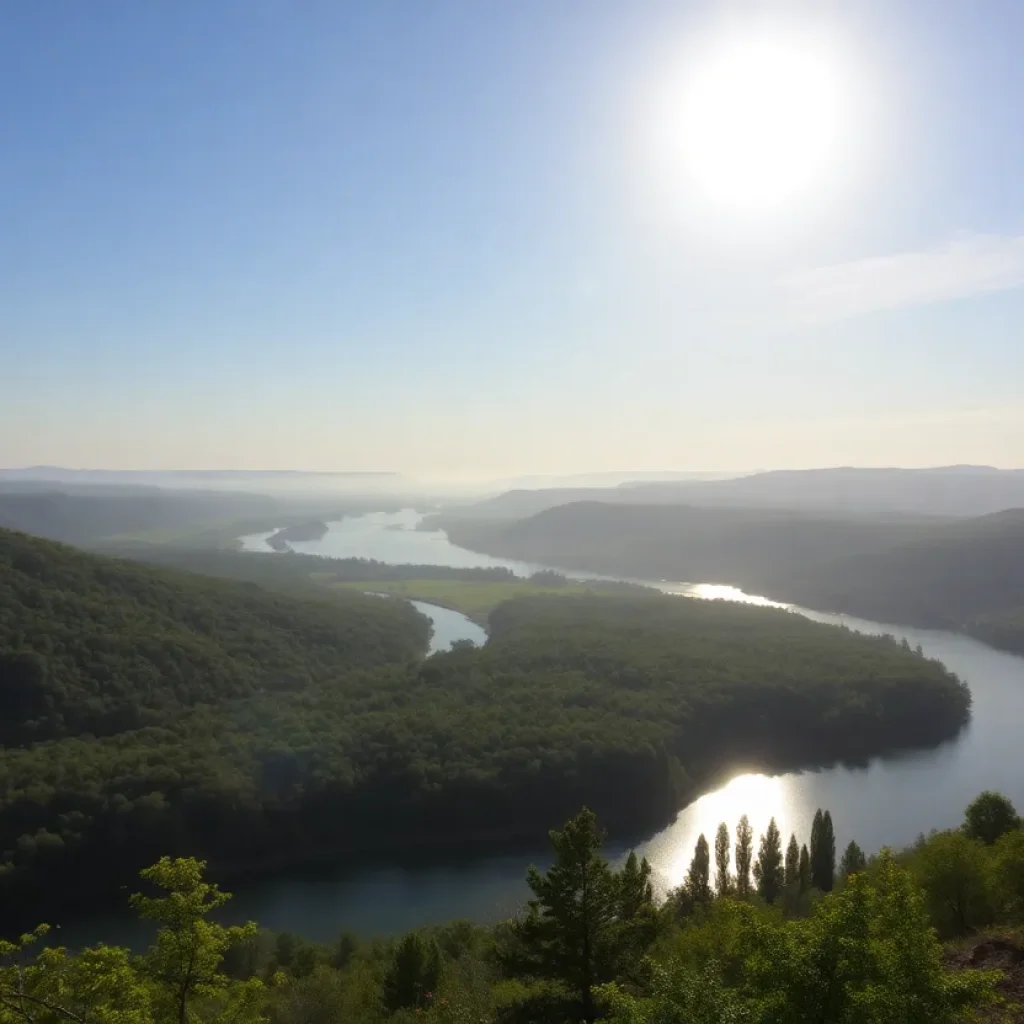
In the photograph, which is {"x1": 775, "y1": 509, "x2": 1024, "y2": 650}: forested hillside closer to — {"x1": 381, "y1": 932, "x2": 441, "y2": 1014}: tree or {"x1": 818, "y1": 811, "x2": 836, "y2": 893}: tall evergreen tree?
{"x1": 818, "y1": 811, "x2": 836, "y2": 893}: tall evergreen tree

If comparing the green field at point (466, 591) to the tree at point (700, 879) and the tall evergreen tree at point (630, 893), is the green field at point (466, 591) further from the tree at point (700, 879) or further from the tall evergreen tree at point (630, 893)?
the tall evergreen tree at point (630, 893)

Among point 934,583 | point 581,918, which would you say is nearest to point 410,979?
point 581,918

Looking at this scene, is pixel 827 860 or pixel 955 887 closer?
pixel 955 887

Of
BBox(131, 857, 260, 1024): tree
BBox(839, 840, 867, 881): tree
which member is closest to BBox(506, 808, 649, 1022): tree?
BBox(131, 857, 260, 1024): tree

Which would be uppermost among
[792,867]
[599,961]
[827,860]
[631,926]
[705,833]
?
[631,926]

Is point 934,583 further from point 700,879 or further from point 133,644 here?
point 133,644

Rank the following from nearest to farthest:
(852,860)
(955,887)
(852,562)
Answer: (955,887) → (852,860) → (852,562)

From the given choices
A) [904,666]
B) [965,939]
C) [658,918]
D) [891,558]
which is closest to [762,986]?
[658,918]
